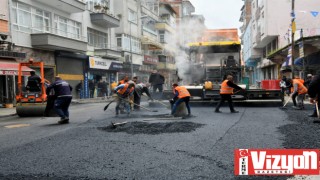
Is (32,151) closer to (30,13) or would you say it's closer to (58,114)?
(58,114)

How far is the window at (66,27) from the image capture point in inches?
910

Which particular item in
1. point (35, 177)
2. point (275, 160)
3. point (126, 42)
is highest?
point (126, 42)

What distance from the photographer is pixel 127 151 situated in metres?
5.78

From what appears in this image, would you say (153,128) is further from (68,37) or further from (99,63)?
(99,63)

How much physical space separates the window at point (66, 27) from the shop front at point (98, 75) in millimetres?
2450

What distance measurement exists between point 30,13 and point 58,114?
503 inches

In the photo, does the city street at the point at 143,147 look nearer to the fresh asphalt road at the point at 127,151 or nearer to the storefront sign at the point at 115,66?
the fresh asphalt road at the point at 127,151

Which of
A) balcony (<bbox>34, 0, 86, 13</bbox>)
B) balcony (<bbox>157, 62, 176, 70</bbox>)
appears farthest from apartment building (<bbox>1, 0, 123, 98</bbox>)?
balcony (<bbox>157, 62, 176, 70</bbox>)

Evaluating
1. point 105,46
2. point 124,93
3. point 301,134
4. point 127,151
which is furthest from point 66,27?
point 301,134

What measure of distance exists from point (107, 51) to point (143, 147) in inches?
916

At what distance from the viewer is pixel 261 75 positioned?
45219mm

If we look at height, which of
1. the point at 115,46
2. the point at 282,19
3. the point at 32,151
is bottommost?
the point at 32,151

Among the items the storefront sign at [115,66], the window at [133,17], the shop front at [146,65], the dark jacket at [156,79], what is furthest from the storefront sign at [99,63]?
the dark jacket at [156,79]

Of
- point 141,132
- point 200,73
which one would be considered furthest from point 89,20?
point 141,132
